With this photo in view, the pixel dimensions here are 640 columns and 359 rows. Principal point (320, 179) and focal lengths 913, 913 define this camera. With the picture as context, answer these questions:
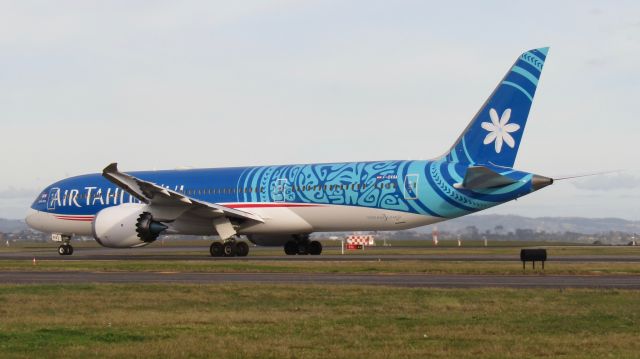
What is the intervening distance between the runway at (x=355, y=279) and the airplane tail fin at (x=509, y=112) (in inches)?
521

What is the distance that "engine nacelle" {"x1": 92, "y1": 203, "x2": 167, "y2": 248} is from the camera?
4475 cm

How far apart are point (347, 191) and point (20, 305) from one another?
2515 centimetres

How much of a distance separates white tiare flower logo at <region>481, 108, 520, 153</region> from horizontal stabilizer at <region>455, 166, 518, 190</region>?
6.29 feet

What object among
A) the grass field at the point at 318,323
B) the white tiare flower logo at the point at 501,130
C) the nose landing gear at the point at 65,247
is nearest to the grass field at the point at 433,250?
the nose landing gear at the point at 65,247

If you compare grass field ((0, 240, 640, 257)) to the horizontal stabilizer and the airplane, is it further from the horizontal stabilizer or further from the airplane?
the horizontal stabilizer

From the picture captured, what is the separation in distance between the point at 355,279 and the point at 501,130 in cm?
1620

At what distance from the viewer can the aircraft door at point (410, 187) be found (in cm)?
4281

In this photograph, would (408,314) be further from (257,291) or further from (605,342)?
A: (257,291)

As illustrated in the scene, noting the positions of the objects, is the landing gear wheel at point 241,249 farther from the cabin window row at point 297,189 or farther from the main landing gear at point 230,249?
the cabin window row at point 297,189

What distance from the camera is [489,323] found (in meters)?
16.7

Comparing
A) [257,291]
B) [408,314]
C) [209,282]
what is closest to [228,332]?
[408,314]

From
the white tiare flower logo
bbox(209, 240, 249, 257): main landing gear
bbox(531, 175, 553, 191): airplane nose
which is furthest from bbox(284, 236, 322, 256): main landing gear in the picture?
bbox(531, 175, 553, 191): airplane nose

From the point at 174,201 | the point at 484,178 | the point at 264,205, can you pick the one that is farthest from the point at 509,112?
the point at 174,201

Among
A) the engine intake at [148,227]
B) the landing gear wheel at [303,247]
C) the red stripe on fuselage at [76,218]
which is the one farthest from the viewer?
the red stripe on fuselage at [76,218]
